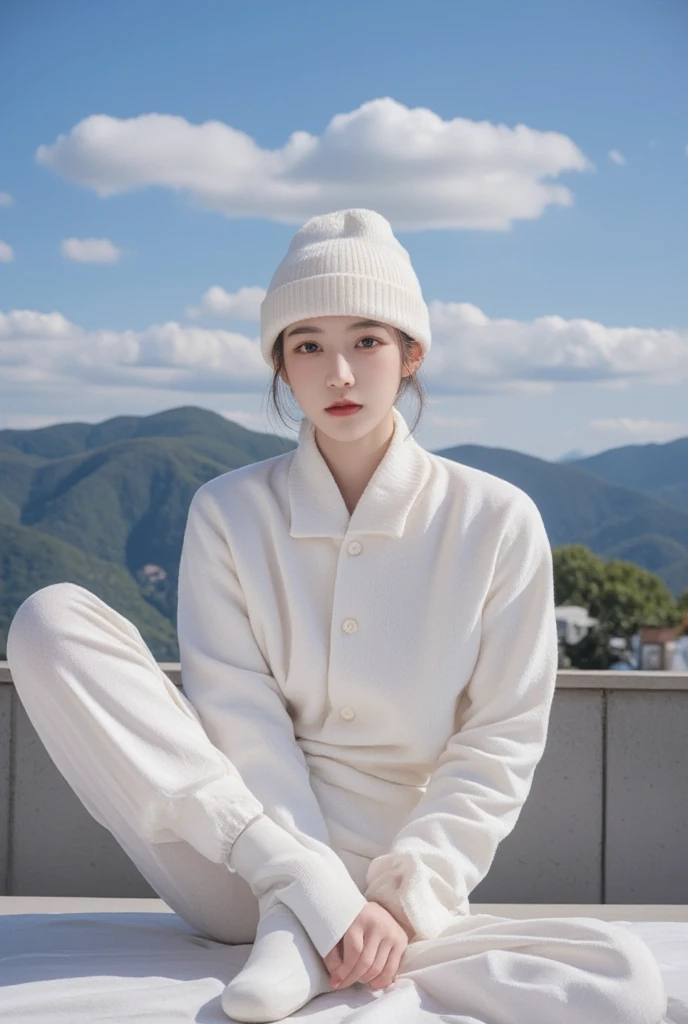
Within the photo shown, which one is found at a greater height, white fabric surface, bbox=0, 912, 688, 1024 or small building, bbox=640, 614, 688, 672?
white fabric surface, bbox=0, 912, 688, 1024

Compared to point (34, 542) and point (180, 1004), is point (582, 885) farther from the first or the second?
point (34, 542)

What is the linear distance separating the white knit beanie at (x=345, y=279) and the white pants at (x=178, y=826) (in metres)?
0.65

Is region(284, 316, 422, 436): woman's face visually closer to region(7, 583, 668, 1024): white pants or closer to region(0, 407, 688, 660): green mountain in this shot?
region(7, 583, 668, 1024): white pants

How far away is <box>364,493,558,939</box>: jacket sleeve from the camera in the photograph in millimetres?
1943

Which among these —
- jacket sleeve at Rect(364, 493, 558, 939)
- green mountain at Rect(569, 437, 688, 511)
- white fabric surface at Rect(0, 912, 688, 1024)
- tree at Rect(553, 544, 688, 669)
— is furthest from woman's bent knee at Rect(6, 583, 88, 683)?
green mountain at Rect(569, 437, 688, 511)

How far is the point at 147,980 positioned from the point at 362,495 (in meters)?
0.91

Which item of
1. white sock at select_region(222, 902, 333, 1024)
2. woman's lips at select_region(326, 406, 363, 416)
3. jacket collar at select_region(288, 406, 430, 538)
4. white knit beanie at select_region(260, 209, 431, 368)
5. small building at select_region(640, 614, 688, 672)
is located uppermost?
white knit beanie at select_region(260, 209, 431, 368)

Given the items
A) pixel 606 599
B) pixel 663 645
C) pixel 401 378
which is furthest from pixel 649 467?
pixel 401 378

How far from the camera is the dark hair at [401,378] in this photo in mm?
2344

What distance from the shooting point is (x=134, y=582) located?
6088 cm

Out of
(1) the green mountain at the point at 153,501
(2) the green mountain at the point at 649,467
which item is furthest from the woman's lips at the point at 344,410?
(2) the green mountain at the point at 649,467

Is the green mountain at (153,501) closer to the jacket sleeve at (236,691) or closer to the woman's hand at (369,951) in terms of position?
the jacket sleeve at (236,691)

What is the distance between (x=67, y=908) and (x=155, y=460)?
79.4 meters

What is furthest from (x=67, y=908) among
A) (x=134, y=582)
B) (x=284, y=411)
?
(x=134, y=582)
